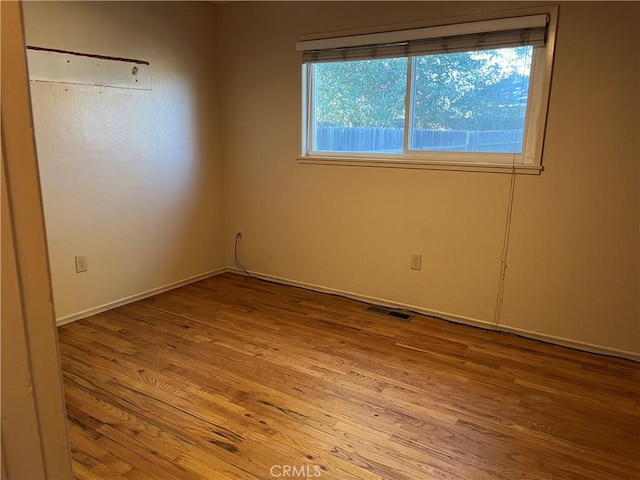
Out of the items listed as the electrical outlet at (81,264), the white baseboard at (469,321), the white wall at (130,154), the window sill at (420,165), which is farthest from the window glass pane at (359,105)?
the electrical outlet at (81,264)

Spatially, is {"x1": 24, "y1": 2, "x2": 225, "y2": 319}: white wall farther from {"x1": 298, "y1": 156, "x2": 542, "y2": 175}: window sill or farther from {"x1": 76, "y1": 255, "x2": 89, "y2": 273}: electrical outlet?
{"x1": 298, "y1": 156, "x2": 542, "y2": 175}: window sill

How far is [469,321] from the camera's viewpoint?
316 cm

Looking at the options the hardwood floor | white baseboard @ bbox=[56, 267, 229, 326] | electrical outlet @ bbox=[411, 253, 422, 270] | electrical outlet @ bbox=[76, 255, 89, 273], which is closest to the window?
electrical outlet @ bbox=[411, 253, 422, 270]

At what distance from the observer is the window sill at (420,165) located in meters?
2.80

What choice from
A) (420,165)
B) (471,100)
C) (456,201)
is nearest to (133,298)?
(420,165)

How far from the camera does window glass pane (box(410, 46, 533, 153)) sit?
9.14 ft

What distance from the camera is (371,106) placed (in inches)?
131

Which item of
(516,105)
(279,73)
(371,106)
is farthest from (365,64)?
(516,105)

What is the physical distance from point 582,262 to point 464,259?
690 millimetres

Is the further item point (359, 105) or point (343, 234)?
point (343, 234)

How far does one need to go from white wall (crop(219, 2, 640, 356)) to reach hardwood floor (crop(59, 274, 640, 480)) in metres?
0.30

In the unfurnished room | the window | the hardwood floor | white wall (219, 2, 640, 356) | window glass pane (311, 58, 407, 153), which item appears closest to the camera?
the hardwood floor

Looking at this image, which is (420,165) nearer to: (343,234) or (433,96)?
(433,96)

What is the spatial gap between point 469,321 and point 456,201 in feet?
2.72
